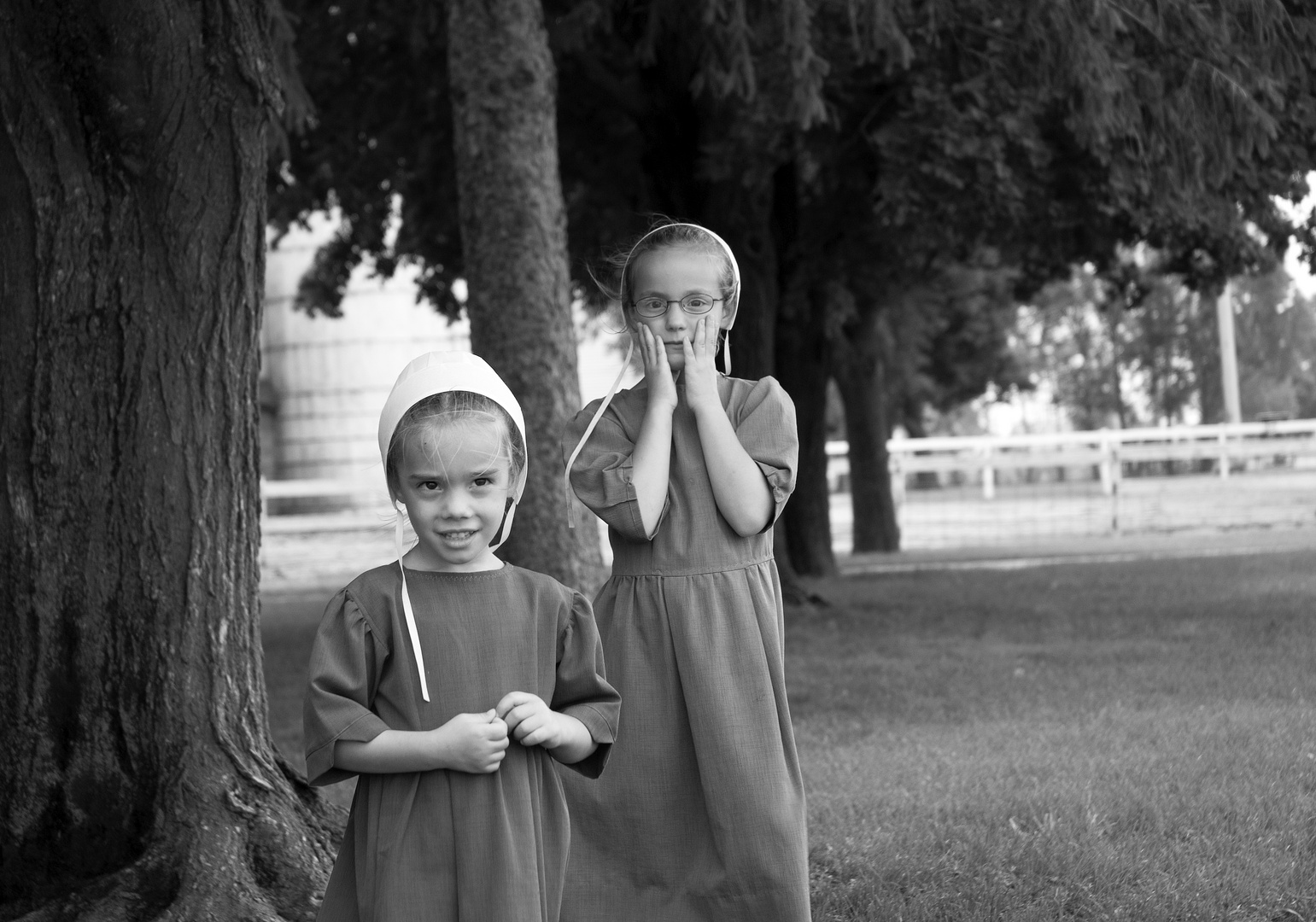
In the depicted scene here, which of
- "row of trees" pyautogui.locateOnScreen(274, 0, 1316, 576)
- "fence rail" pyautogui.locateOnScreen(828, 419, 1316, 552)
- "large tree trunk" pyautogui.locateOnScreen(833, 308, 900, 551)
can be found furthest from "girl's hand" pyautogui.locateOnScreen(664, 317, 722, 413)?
"fence rail" pyautogui.locateOnScreen(828, 419, 1316, 552)

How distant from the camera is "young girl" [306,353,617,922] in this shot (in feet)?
8.15

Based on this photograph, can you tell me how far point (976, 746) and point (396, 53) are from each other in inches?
327

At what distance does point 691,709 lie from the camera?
10.7 ft

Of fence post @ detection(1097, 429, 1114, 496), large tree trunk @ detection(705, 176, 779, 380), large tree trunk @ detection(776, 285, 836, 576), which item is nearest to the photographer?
large tree trunk @ detection(705, 176, 779, 380)

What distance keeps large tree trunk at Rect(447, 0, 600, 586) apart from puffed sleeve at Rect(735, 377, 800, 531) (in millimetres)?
3677

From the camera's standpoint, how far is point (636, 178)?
1346cm

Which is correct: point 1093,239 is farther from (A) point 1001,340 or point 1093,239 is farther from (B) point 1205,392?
(B) point 1205,392

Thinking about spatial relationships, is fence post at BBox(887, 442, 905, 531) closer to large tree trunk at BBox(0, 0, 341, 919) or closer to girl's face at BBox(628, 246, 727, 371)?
large tree trunk at BBox(0, 0, 341, 919)

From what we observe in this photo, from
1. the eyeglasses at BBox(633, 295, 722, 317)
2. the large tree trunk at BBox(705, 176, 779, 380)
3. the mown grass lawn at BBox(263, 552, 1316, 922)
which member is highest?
the large tree trunk at BBox(705, 176, 779, 380)

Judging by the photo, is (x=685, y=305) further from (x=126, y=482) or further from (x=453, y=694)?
(x=126, y=482)

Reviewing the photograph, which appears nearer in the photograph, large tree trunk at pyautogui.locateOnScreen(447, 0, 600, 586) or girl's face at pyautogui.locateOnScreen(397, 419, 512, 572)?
girl's face at pyautogui.locateOnScreen(397, 419, 512, 572)

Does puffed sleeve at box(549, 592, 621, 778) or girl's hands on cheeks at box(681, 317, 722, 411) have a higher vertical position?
girl's hands on cheeks at box(681, 317, 722, 411)

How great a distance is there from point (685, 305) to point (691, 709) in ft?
2.84

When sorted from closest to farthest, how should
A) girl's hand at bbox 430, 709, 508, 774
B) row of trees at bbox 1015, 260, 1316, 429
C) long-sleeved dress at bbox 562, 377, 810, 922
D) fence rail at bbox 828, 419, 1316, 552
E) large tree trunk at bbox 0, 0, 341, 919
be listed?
girl's hand at bbox 430, 709, 508, 774 < long-sleeved dress at bbox 562, 377, 810, 922 < large tree trunk at bbox 0, 0, 341, 919 < fence rail at bbox 828, 419, 1316, 552 < row of trees at bbox 1015, 260, 1316, 429
